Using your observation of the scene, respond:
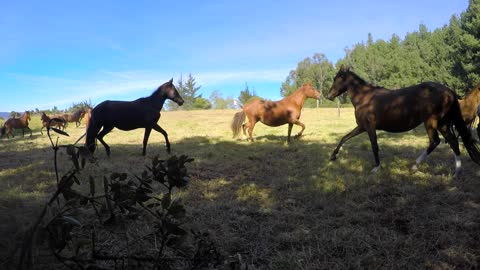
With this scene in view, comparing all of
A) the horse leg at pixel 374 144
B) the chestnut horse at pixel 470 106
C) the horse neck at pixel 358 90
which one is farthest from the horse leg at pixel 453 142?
the chestnut horse at pixel 470 106

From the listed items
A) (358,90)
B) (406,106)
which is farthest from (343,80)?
(406,106)

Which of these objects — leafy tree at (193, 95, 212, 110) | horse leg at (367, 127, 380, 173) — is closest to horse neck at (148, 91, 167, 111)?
horse leg at (367, 127, 380, 173)

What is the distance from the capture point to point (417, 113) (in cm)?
642

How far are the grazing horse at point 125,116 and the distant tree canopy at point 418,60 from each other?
26.1 feet

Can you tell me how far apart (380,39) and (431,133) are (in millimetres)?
68554

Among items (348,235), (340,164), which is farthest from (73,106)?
(348,235)

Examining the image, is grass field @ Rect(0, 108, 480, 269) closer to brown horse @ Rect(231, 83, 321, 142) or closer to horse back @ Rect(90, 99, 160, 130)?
horse back @ Rect(90, 99, 160, 130)

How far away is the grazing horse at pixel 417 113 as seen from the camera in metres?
6.21

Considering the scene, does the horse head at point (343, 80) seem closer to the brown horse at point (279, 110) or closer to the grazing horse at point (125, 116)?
the brown horse at point (279, 110)

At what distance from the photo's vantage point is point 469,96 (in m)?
9.62

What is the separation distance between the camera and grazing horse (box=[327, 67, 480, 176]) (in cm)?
621

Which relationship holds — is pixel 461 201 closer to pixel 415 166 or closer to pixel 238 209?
pixel 415 166

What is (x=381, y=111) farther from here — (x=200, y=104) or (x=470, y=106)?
(x=200, y=104)

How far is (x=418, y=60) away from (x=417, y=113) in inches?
1852
